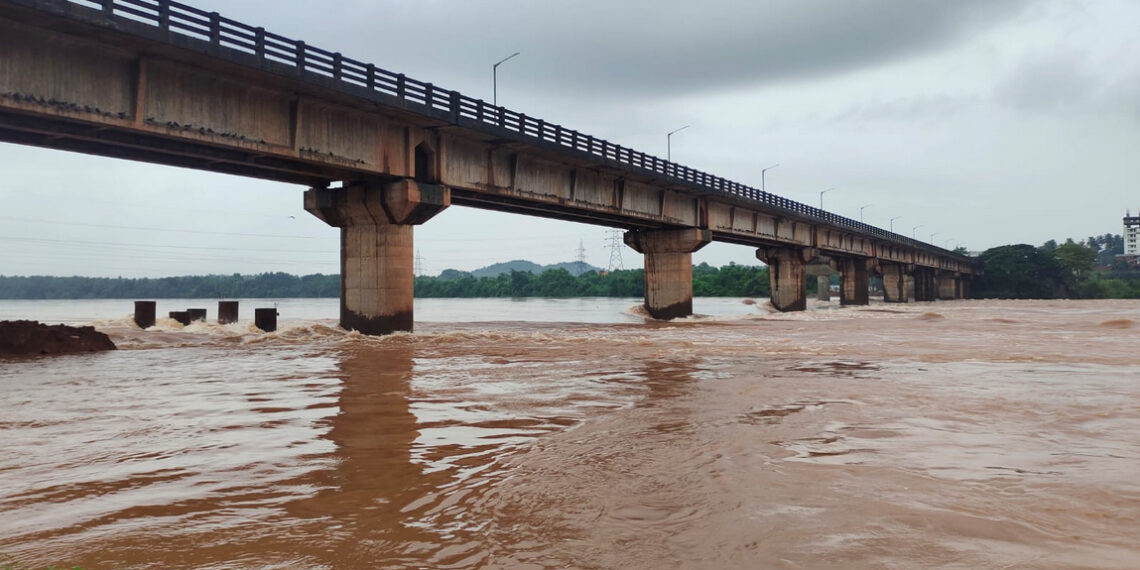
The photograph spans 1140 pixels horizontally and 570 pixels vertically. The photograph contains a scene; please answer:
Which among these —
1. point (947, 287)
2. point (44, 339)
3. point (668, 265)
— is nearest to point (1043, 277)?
Result: point (947, 287)

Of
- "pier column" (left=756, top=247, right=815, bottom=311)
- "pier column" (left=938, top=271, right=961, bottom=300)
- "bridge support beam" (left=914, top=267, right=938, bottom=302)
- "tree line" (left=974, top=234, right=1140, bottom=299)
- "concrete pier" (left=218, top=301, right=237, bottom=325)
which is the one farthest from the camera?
"pier column" (left=938, top=271, right=961, bottom=300)

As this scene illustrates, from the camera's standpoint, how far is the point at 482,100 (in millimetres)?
28703

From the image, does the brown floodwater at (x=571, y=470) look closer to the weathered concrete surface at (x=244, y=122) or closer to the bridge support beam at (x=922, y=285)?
the weathered concrete surface at (x=244, y=122)

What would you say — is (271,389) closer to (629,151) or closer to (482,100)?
(482,100)

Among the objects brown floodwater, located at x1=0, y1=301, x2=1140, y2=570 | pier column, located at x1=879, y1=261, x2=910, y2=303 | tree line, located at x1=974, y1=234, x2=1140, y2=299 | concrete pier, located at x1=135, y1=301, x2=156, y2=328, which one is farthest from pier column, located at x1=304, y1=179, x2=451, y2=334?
tree line, located at x1=974, y1=234, x2=1140, y2=299

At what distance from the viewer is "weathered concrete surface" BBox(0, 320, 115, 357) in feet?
61.6

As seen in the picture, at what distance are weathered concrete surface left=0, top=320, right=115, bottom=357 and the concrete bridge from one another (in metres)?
5.52

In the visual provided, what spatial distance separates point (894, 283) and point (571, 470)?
11448cm

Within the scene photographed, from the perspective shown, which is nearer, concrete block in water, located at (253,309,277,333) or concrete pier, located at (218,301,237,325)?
concrete block in water, located at (253,309,277,333)

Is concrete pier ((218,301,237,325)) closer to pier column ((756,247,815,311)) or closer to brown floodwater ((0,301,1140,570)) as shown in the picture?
brown floodwater ((0,301,1140,570))

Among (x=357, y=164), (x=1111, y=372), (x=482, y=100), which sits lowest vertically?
(x=1111, y=372)

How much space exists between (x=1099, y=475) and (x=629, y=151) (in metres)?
34.2

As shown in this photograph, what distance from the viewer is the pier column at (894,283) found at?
107 m

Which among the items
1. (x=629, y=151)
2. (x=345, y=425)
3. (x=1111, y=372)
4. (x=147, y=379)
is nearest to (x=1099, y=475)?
(x=345, y=425)
